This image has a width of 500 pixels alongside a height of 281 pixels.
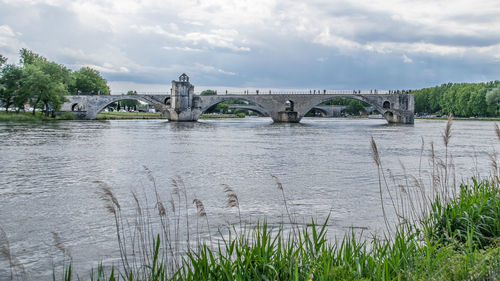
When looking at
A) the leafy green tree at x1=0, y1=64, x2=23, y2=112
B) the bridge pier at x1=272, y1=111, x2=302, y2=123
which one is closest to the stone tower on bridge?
the bridge pier at x1=272, y1=111, x2=302, y2=123

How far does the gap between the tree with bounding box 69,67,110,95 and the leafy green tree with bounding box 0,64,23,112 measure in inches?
1218

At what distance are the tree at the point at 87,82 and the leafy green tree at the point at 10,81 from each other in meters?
30.9

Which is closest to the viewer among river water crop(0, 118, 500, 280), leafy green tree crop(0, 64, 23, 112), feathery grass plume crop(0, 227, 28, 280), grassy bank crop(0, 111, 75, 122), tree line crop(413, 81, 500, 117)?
feathery grass plume crop(0, 227, 28, 280)

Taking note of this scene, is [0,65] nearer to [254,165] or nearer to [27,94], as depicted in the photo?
[27,94]

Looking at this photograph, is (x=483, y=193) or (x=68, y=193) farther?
(x=68, y=193)

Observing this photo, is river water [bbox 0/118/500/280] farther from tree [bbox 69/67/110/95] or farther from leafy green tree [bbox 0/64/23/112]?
tree [bbox 69/67/110/95]

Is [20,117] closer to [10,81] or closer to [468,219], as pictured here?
[10,81]

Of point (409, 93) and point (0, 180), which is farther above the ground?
point (409, 93)

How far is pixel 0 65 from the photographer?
52.0 m

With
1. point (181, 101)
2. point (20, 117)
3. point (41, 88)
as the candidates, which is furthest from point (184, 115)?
point (20, 117)

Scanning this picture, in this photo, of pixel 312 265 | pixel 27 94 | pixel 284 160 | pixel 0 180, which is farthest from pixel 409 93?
pixel 312 265

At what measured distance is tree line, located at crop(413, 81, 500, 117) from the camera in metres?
79.9

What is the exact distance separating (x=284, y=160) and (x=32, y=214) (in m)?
10.2

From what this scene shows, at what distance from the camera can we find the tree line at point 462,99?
262 feet
